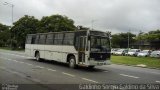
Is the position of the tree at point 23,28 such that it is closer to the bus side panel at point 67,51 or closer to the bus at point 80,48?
the bus at point 80,48

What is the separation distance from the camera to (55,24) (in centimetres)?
6819

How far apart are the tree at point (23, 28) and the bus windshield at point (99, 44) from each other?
53.4 meters

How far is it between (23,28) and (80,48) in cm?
5464

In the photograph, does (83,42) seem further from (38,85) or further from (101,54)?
(38,85)

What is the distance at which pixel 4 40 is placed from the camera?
4109 inches

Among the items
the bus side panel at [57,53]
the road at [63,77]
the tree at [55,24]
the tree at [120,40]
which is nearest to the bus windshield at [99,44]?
the road at [63,77]

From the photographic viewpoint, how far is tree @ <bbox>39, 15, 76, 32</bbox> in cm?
6788

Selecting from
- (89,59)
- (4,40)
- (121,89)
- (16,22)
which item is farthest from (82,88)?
(4,40)

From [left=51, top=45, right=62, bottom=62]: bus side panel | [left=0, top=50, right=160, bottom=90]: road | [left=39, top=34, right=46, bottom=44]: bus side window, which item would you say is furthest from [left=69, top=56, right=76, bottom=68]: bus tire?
[left=39, top=34, right=46, bottom=44]: bus side window

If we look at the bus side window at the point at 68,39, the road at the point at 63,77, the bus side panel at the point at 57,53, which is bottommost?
the road at the point at 63,77

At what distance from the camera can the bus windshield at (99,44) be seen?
62.7ft

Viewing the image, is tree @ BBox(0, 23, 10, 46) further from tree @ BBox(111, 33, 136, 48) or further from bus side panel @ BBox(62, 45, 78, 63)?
bus side panel @ BBox(62, 45, 78, 63)

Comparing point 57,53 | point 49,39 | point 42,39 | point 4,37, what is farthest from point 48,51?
point 4,37

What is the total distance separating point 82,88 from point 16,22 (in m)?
66.6
